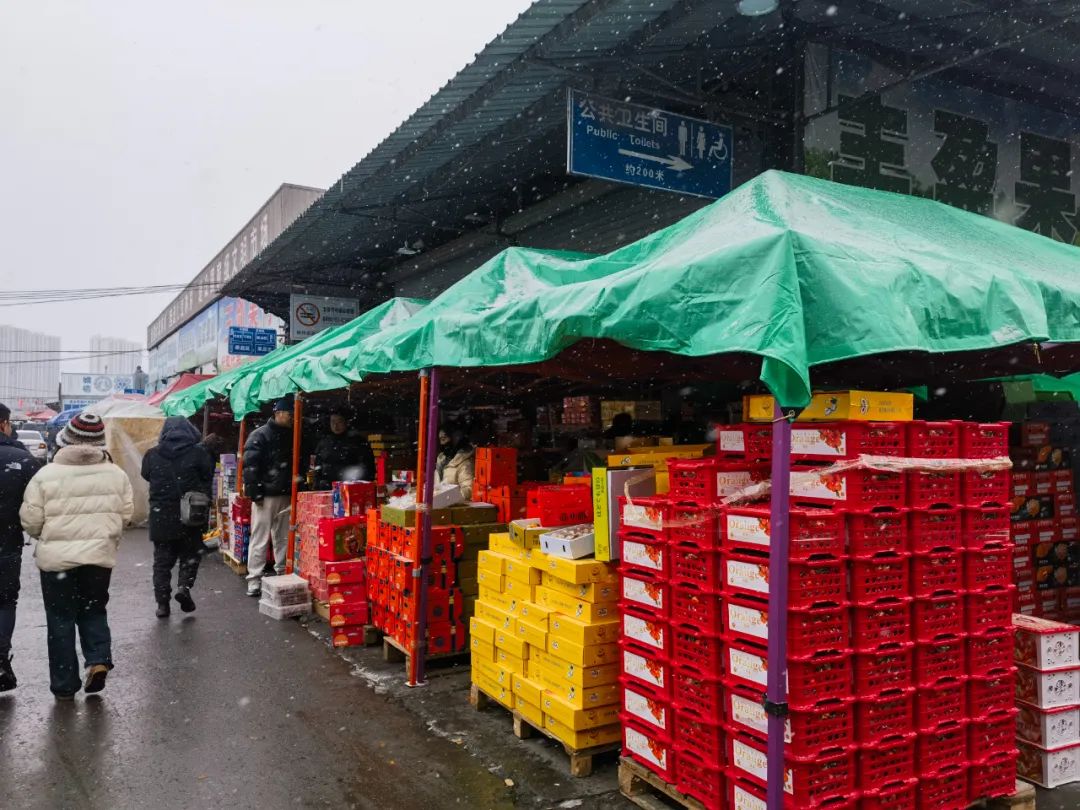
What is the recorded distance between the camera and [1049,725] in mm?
4676

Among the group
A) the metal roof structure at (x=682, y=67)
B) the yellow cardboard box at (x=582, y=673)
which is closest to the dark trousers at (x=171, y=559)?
the metal roof structure at (x=682, y=67)

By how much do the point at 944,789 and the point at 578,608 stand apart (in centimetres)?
219

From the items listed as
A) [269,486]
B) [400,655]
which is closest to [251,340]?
[269,486]

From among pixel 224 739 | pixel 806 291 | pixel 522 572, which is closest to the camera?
pixel 806 291

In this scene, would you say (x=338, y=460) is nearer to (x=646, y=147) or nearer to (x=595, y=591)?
(x=646, y=147)

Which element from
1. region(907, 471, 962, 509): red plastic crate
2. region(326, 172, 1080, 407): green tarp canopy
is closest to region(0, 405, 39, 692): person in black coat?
region(326, 172, 1080, 407): green tarp canopy

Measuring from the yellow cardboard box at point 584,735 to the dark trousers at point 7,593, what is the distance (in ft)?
15.0

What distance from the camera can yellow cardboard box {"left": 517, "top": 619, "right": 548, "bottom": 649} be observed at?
5161 millimetres

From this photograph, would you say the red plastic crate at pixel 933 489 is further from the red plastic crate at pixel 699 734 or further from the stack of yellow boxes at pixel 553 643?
the stack of yellow boxes at pixel 553 643

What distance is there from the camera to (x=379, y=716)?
5.88m

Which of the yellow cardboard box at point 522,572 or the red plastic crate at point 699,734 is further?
the yellow cardboard box at point 522,572

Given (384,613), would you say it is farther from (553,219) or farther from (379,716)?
(553,219)

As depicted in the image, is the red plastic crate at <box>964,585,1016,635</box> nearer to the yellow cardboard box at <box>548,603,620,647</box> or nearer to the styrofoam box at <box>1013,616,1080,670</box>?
the styrofoam box at <box>1013,616,1080,670</box>

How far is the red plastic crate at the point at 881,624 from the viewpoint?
371cm
